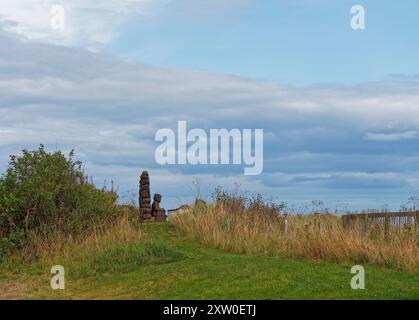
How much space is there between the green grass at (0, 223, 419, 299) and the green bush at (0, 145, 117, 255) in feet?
6.28

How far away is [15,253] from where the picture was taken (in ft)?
65.9

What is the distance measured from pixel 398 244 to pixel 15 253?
11523 mm

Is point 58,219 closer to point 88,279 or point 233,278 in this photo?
point 88,279

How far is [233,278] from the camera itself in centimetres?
1450

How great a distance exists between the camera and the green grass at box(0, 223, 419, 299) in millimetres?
13336

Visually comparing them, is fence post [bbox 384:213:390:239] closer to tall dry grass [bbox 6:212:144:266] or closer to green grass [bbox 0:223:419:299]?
green grass [bbox 0:223:419:299]

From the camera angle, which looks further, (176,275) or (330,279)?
(176,275)

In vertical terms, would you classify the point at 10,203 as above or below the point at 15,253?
above

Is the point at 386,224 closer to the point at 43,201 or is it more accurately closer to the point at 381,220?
the point at 381,220

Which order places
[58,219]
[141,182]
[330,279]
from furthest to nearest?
[141,182] < [58,219] < [330,279]

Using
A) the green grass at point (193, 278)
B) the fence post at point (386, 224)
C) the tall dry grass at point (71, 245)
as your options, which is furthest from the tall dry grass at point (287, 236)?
the tall dry grass at point (71, 245)

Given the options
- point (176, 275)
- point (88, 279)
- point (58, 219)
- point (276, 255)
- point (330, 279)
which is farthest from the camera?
point (58, 219)

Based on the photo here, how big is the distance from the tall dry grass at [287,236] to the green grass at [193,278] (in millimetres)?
911
